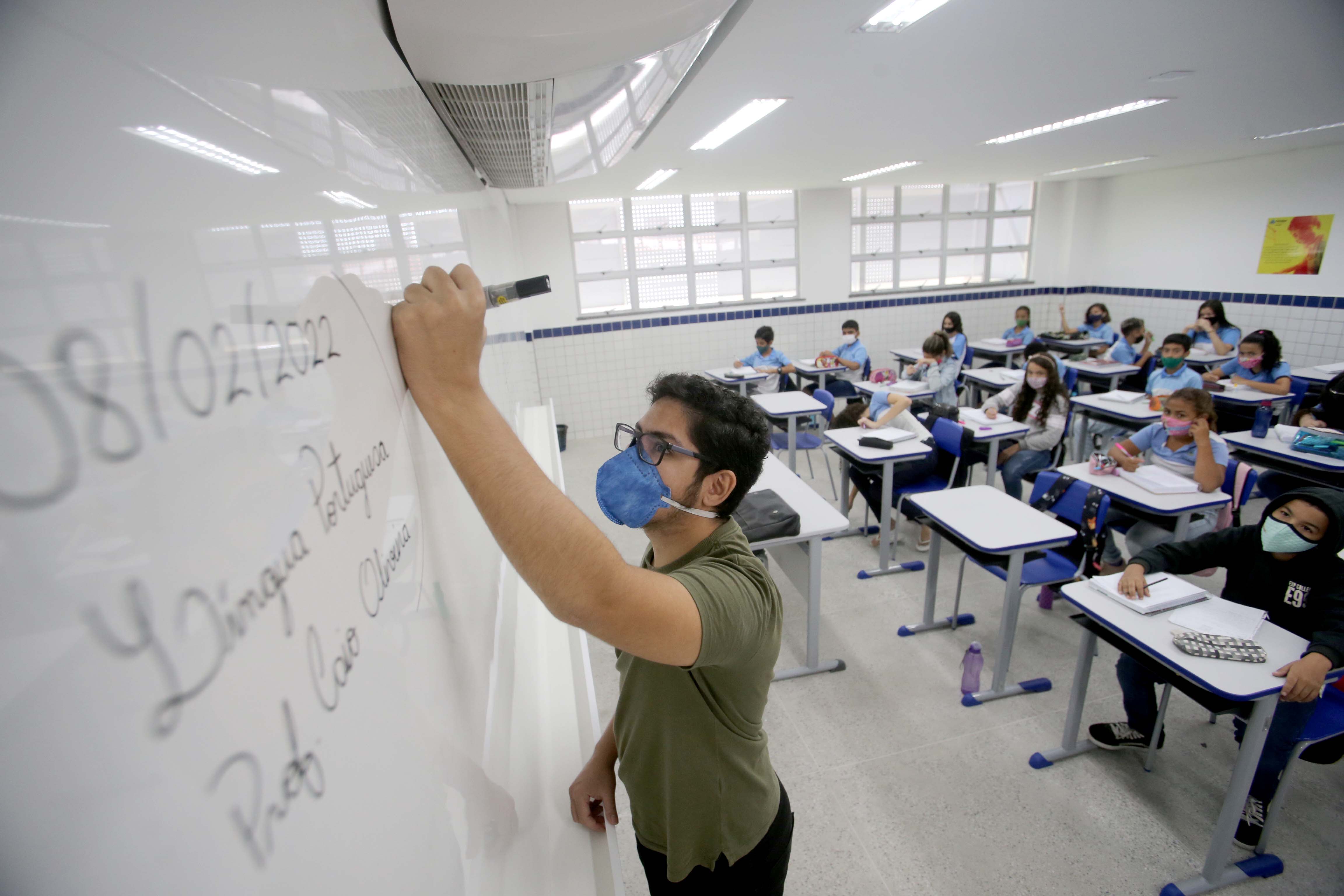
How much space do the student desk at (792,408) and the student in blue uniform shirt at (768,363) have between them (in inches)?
51.6

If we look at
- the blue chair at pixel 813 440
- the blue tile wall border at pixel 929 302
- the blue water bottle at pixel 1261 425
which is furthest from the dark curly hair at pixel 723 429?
the blue tile wall border at pixel 929 302

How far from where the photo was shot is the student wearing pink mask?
11.0ft

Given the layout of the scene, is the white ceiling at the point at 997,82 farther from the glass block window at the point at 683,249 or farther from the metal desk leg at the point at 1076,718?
the metal desk leg at the point at 1076,718

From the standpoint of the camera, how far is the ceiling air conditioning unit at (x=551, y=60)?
75 cm

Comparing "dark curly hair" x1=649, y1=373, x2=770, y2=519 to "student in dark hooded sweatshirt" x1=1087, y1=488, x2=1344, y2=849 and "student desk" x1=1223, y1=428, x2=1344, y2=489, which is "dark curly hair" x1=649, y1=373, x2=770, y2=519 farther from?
"student desk" x1=1223, y1=428, x2=1344, y2=489

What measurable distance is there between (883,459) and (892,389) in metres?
2.06

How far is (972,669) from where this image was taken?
2.94 meters

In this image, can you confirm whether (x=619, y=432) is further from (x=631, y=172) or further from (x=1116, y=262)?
(x=1116, y=262)

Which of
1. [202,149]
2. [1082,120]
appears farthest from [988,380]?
[202,149]

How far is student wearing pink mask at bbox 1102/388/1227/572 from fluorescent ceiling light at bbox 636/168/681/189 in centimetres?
420

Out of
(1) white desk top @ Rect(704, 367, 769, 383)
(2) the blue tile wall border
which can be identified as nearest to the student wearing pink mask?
(1) white desk top @ Rect(704, 367, 769, 383)

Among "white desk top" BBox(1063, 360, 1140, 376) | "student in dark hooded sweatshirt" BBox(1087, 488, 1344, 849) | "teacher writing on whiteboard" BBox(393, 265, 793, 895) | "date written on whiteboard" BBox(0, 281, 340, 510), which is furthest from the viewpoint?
"white desk top" BBox(1063, 360, 1140, 376)

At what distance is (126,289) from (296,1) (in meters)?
0.42

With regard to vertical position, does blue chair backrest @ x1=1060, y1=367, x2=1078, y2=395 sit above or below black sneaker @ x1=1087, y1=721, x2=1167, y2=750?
above
